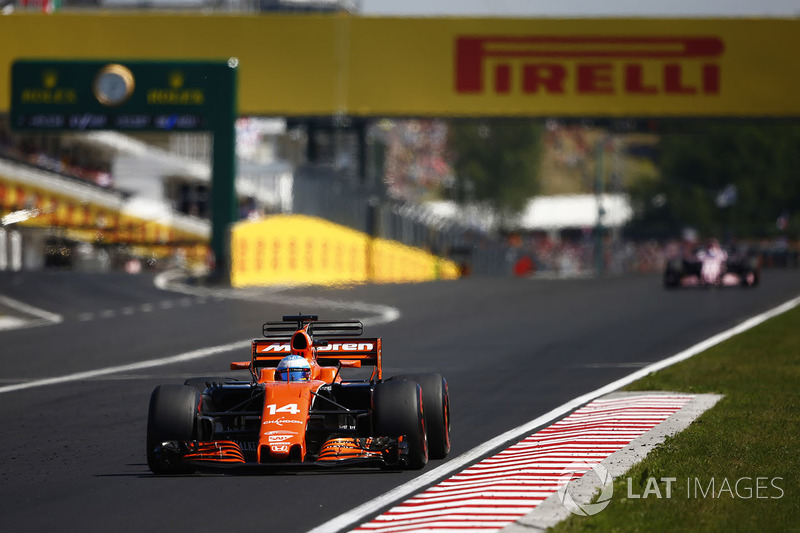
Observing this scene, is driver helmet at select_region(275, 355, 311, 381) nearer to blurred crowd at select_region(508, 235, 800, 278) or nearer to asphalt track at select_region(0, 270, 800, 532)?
asphalt track at select_region(0, 270, 800, 532)

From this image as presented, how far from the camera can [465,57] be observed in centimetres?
4494

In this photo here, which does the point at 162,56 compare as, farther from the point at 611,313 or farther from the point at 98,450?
the point at 98,450

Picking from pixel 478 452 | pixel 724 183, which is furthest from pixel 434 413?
pixel 724 183

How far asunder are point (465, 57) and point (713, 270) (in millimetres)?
12479

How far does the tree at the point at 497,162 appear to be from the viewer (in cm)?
10425

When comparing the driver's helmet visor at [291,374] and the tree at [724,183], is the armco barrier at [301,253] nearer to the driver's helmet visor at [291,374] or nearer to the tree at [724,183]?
the driver's helmet visor at [291,374]

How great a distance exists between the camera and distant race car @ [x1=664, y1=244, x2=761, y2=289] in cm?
3562

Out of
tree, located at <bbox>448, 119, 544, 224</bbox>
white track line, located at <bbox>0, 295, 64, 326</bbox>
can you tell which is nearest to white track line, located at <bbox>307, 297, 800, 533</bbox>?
white track line, located at <bbox>0, 295, 64, 326</bbox>

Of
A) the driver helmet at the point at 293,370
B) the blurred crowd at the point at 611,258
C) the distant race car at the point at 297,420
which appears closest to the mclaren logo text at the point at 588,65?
the blurred crowd at the point at 611,258

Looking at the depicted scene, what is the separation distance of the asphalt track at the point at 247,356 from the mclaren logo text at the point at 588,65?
704 centimetres

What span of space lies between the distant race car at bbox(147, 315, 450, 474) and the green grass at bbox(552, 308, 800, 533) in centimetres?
168

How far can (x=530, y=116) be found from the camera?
45.7m

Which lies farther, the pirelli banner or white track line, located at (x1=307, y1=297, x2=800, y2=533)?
the pirelli banner

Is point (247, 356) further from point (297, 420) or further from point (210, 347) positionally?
point (297, 420)
